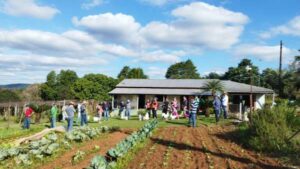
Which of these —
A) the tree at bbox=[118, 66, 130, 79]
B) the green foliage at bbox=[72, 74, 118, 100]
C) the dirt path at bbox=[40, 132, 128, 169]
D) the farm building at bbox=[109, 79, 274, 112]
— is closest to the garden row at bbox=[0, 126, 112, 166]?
the dirt path at bbox=[40, 132, 128, 169]

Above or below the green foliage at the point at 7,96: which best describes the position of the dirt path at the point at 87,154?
below

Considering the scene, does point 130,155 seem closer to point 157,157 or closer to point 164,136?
point 157,157

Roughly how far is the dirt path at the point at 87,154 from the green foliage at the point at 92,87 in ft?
158

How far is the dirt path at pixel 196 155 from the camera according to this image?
32.8 ft

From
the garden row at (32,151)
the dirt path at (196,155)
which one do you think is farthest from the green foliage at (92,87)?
the garden row at (32,151)

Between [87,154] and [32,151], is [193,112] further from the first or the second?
[32,151]

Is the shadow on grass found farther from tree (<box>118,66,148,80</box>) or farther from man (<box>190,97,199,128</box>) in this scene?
tree (<box>118,66,148,80</box>)

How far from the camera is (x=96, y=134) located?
16.9 meters

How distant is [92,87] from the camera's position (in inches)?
2596

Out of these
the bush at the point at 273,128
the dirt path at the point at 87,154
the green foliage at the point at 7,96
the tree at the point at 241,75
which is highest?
the tree at the point at 241,75

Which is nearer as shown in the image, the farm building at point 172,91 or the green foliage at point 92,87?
the farm building at point 172,91

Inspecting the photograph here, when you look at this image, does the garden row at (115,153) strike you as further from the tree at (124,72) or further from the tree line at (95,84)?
the tree at (124,72)

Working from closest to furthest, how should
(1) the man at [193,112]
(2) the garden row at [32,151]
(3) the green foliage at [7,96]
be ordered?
(2) the garden row at [32,151], (1) the man at [193,112], (3) the green foliage at [7,96]

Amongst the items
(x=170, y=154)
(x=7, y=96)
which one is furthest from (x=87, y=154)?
(x=7, y=96)
